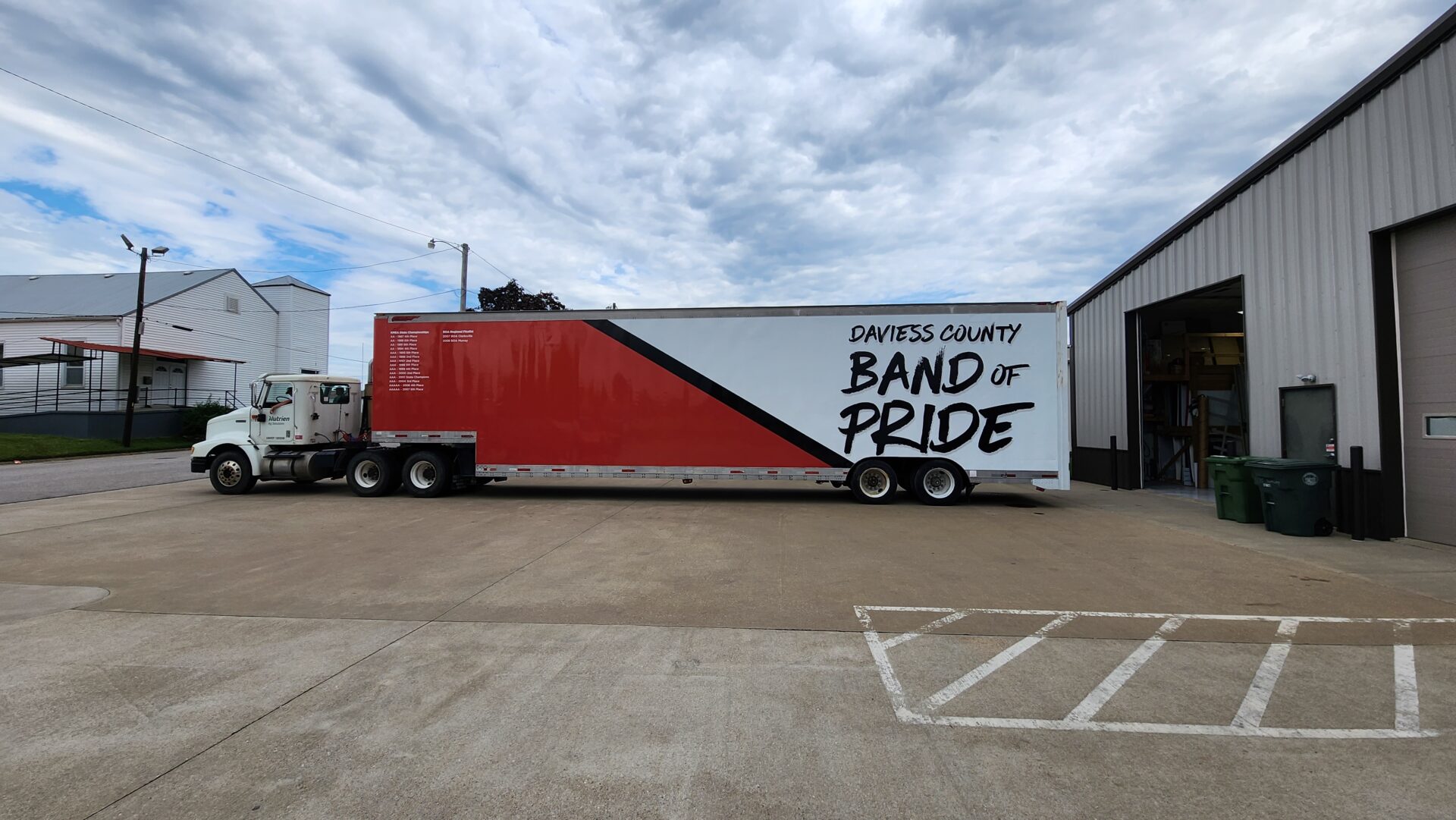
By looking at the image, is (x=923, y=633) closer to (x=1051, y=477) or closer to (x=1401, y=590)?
(x=1401, y=590)

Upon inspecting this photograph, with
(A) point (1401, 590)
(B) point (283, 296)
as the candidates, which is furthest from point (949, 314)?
(B) point (283, 296)

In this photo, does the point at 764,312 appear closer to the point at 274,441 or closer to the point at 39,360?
the point at 274,441

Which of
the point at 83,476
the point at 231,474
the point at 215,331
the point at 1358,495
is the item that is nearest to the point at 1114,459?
the point at 1358,495

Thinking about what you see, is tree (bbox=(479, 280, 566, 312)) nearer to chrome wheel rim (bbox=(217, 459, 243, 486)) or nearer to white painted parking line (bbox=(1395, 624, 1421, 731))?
chrome wheel rim (bbox=(217, 459, 243, 486))

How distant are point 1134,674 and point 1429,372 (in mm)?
7985

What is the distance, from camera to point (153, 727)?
11.1 feet

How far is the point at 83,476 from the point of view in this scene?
17125 mm

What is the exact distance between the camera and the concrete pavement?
2.83m

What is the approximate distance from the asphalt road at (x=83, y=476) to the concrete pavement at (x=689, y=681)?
7.71 metres

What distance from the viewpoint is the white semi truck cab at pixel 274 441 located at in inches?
525

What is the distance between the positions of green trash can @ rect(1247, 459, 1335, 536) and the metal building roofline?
485 cm

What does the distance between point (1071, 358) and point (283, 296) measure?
1832 inches

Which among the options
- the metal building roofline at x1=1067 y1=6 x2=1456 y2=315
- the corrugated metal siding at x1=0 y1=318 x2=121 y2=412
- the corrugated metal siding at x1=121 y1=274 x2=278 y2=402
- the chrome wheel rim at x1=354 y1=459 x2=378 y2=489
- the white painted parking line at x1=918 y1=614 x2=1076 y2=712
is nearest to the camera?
the white painted parking line at x1=918 y1=614 x2=1076 y2=712

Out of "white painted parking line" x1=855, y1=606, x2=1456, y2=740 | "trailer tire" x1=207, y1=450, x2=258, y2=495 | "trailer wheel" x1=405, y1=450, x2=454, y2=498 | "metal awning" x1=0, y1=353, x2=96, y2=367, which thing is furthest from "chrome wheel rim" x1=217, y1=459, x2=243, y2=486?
"metal awning" x1=0, y1=353, x2=96, y2=367
